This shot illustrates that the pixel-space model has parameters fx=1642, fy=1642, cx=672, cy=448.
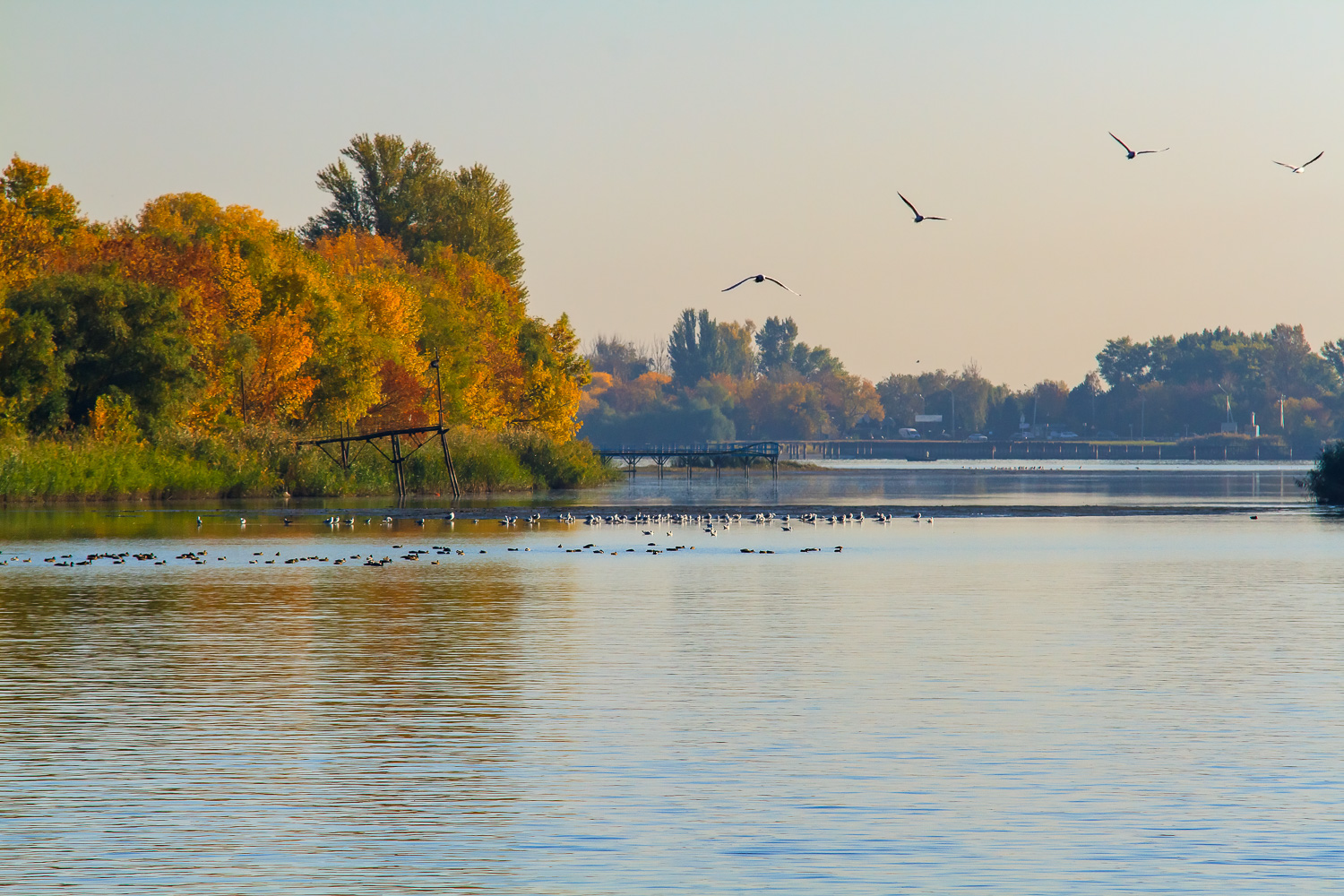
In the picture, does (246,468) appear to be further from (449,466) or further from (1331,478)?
(1331,478)

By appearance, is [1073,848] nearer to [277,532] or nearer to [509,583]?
[509,583]

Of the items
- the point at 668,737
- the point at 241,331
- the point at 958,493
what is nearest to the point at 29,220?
the point at 241,331

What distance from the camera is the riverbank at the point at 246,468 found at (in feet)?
243

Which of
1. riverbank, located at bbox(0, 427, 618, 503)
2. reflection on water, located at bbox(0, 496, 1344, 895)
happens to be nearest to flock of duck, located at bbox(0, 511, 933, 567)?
reflection on water, located at bbox(0, 496, 1344, 895)

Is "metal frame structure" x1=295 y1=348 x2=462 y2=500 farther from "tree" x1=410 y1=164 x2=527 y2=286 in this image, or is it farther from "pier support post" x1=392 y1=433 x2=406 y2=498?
"tree" x1=410 y1=164 x2=527 y2=286

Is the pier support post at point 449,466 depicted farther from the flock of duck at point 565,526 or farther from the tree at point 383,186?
the tree at point 383,186

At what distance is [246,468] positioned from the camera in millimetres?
83750

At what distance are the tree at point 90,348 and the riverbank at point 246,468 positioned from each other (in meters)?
2.25

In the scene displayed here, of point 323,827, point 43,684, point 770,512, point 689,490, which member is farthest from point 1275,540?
point 689,490

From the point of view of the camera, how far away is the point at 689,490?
117 metres

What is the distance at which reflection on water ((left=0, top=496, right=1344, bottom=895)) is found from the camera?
470 inches

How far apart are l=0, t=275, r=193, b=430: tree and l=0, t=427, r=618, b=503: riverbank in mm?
2249

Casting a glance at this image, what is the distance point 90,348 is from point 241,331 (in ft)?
40.0

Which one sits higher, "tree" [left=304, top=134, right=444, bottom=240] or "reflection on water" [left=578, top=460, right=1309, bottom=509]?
"tree" [left=304, top=134, right=444, bottom=240]
